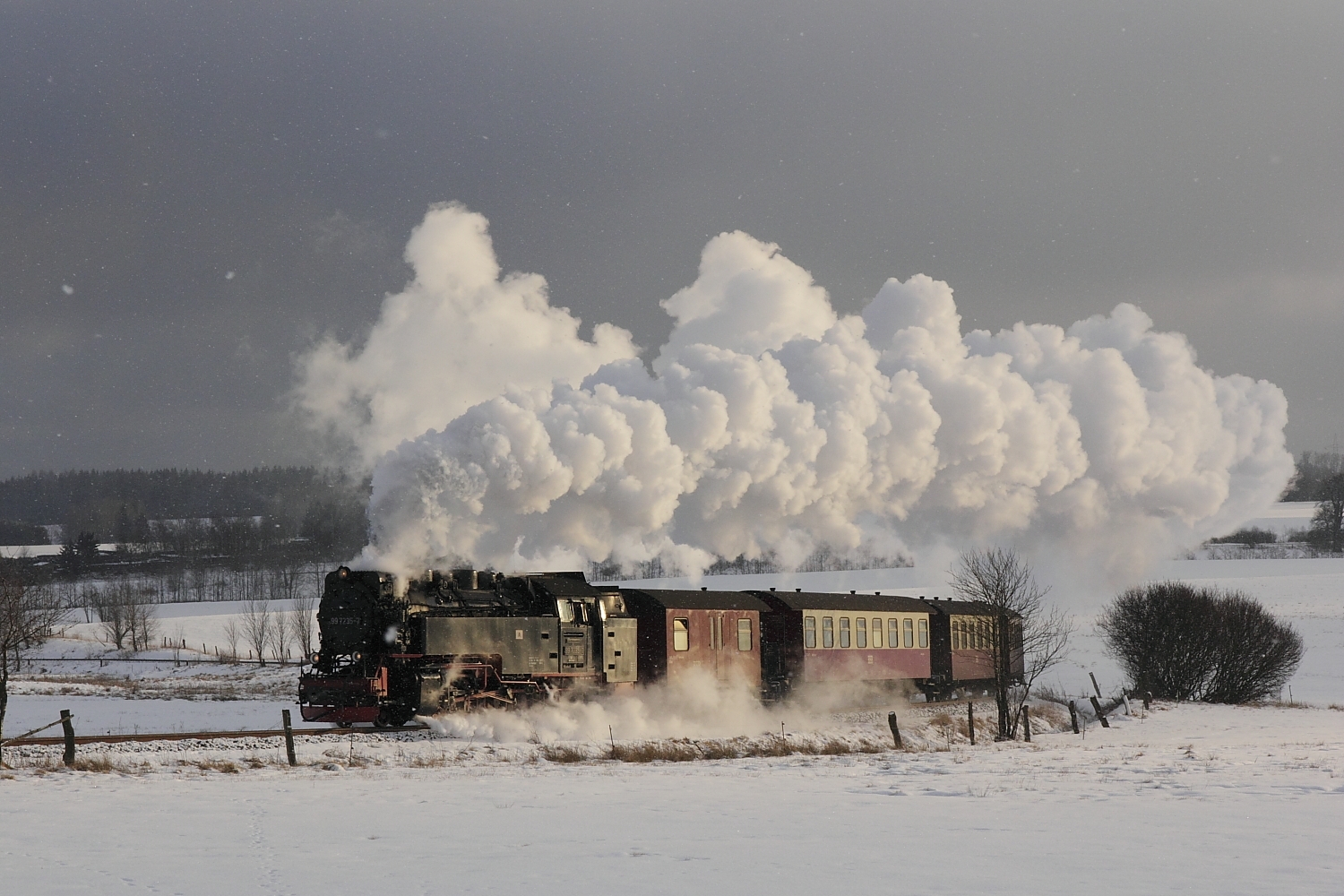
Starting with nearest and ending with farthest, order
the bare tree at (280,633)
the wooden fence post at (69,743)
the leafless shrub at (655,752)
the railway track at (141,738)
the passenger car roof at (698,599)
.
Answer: the wooden fence post at (69,743) → the railway track at (141,738) → the leafless shrub at (655,752) → the passenger car roof at (698,599) → the bare tree at (280,633)

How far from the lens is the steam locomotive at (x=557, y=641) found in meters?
23.0

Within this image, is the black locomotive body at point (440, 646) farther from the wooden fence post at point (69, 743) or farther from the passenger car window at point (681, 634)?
the wooden fence post at point (69, 743)

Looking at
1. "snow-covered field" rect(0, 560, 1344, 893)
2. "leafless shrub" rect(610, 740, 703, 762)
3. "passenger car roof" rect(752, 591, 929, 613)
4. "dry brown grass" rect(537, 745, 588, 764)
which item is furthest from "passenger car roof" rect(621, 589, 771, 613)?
"dry brown grass" rect(537, 745, 588, 764)

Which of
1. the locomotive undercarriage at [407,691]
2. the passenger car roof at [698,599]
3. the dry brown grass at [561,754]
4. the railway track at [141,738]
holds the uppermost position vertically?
the passenger car roof at [698,599]

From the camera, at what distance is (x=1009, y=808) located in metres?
13.3

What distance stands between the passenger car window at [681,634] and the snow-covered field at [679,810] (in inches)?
47.7

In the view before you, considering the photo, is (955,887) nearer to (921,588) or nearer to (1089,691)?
(1089,691)

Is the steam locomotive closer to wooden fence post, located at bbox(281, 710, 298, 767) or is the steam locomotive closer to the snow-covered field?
the snow-covered field

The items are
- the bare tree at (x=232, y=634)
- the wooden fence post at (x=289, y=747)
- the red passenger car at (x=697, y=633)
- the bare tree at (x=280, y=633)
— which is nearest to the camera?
the wooden fence post at (x=289, y=747)

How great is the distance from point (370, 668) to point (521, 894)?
14.7 m

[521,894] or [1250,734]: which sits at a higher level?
[521,894]

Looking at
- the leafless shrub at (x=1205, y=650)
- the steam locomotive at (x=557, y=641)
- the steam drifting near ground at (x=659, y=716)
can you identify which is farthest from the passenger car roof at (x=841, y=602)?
the leafless shrub at (x=1205, y=650)

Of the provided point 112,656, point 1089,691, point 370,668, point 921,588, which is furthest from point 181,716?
point 921,588

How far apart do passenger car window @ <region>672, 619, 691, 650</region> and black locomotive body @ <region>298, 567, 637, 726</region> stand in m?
2.29
